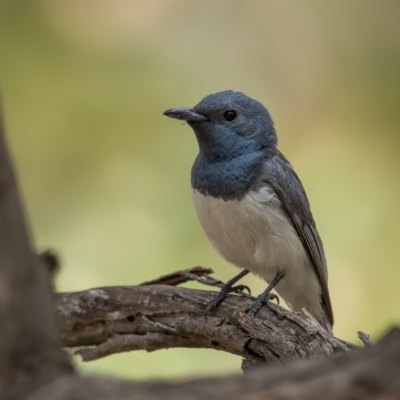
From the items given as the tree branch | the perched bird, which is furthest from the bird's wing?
the tree branch

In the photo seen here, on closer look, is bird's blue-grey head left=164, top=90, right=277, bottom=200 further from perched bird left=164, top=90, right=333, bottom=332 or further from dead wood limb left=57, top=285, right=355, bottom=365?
dead wood limb left=57, top=285, right=355, bottom=365

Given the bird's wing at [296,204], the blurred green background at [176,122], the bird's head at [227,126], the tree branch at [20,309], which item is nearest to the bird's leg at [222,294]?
the bird's wing at [296,204]

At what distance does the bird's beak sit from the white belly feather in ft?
1.37

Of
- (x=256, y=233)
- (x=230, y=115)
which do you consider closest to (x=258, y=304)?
(x=256, y=233)

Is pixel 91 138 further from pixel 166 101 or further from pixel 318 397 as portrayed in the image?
pixel 318 397

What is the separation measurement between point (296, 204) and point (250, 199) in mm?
395

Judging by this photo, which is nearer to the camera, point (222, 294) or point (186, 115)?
point (222, 294)

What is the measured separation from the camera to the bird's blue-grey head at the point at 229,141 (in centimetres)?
376

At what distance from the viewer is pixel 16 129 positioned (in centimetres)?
568

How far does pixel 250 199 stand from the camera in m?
3.71

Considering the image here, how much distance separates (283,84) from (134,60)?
1.30m

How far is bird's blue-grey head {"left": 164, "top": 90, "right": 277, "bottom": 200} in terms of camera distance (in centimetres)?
376

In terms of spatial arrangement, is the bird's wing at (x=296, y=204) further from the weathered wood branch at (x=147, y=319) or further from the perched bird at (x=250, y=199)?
the weathered wood branch at (x=147, y=319)

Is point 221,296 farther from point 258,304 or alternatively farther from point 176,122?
point 176,122
